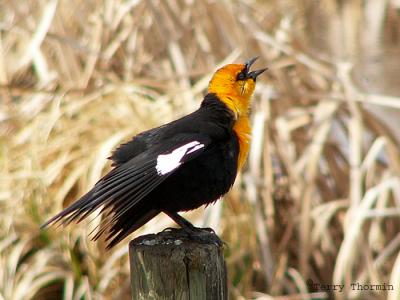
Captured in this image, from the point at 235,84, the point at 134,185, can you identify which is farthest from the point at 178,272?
the point at 235,84

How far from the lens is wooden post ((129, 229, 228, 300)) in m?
1.79

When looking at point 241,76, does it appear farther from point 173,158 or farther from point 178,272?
point 178,272

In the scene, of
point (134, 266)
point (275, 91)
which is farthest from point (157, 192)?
point (275, 91)

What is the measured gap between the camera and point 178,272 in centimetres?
182

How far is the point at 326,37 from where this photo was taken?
585cm

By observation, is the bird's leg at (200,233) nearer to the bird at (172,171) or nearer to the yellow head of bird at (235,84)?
the bird at (172,171)

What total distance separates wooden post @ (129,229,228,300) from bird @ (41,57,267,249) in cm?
23

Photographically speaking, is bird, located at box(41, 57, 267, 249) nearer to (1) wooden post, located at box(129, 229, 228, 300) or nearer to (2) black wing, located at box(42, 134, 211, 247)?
(2) black wing, located at box(42, 134, 211, 247)

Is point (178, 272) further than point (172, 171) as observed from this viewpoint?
No

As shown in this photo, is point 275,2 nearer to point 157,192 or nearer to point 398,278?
point 398,278

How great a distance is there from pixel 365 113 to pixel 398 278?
97 centimetres

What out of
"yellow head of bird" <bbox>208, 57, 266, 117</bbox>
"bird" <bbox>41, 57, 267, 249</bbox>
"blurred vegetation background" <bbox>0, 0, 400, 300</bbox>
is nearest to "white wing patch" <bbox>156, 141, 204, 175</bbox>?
"bird" <bbox>41, 57, 267, 249</bbox>

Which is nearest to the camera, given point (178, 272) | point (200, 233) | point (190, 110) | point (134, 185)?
point (178, 272)

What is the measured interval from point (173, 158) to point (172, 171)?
2.2 inches
